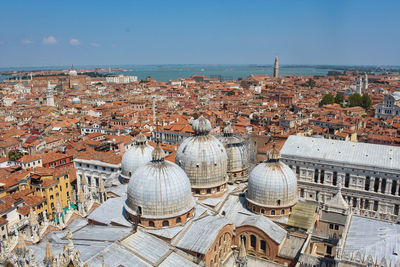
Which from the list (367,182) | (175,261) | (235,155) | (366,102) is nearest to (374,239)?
(175,261)

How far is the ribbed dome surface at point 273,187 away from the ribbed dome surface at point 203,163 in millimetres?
2660

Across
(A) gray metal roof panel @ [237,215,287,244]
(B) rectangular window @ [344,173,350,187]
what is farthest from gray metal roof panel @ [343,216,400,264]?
(B) rectangular window @ [344,173,350,187]

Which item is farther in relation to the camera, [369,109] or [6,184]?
[369,109]

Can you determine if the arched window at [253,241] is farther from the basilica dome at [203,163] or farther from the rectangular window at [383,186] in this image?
the rectangular window at [383,186]

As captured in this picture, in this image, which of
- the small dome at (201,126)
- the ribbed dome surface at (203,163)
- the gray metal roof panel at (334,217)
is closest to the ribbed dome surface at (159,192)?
the ribbed dome surface at (203,163)

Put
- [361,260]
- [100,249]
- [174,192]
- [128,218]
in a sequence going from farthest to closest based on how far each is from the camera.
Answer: [128,218] < [174,192] < [100,249] < [361,260]

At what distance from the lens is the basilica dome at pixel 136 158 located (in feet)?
89.0

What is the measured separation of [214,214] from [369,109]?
89037 mm

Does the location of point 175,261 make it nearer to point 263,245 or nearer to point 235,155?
point 263,245

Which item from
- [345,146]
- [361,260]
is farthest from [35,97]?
[361,260]

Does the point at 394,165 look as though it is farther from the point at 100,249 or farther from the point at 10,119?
the point at 10,119

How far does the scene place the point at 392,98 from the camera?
254ft

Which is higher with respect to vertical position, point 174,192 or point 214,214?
point 174,192

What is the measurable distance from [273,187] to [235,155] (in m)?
6.55
